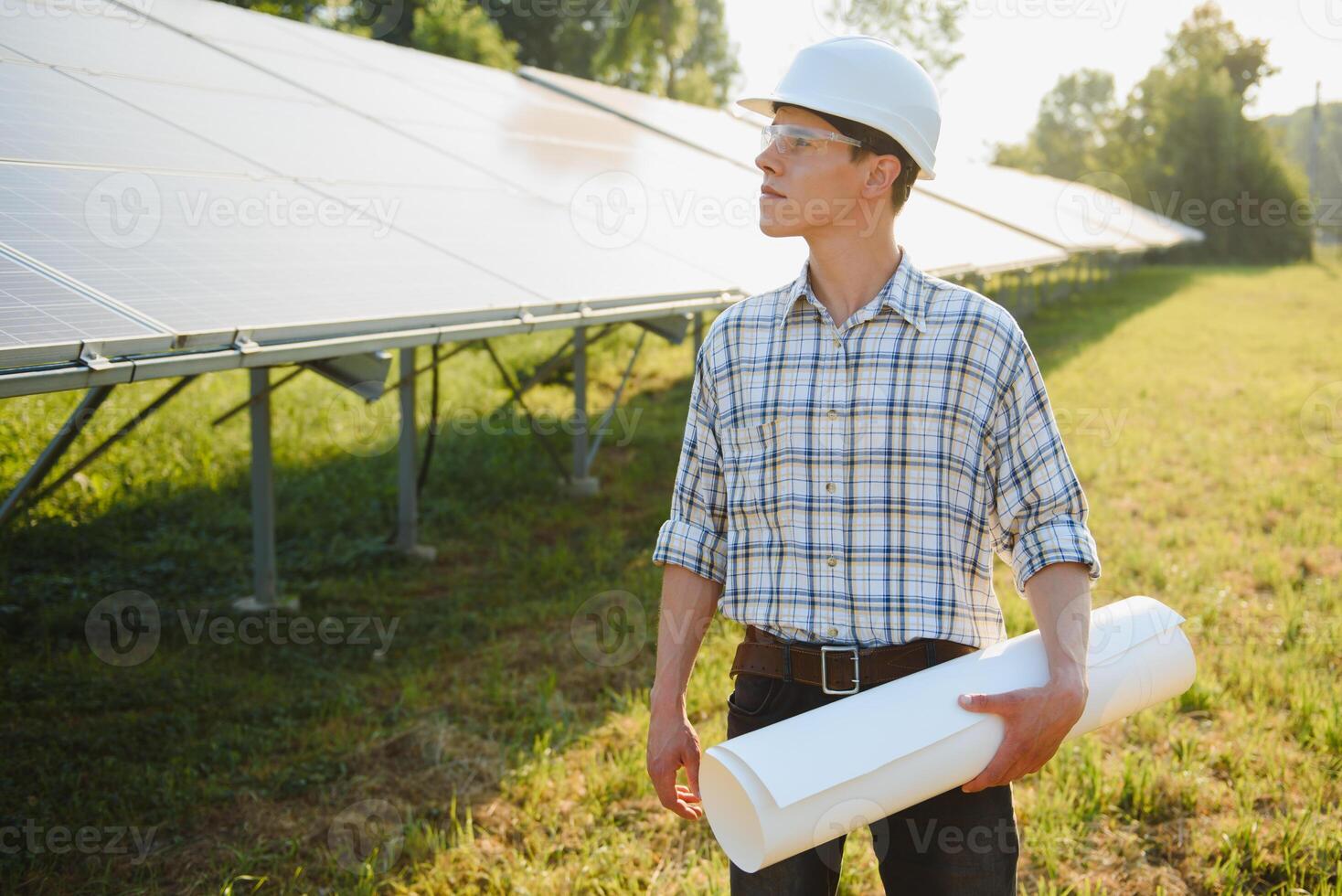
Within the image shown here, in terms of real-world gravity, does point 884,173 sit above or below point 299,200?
above

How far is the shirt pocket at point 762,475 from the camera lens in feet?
6.49

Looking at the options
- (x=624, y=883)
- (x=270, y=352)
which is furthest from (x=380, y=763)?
(x=270, y=352)

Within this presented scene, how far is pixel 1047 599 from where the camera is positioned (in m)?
1.82

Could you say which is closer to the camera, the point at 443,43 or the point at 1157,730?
the point at 1157,730

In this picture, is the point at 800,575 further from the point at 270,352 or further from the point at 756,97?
the point at 270,352

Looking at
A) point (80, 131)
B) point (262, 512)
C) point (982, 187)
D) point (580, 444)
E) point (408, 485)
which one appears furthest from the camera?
point (982, 187)

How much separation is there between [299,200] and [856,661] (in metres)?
3.39

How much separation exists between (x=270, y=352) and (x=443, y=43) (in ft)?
84.6

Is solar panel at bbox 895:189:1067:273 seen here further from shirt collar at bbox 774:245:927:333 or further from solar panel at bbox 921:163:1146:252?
shirt collar at bbox 774:245:927:333

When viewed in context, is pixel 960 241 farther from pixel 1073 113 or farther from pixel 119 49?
pixel 1073 113

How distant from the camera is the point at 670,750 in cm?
201

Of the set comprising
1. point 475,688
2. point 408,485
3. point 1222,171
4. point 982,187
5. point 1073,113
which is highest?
point 1073,113

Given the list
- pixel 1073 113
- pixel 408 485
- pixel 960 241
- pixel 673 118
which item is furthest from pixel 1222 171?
pixel 1073 113

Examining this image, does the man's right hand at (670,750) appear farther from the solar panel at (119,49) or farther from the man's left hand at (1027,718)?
the solar panel at (119,49)
